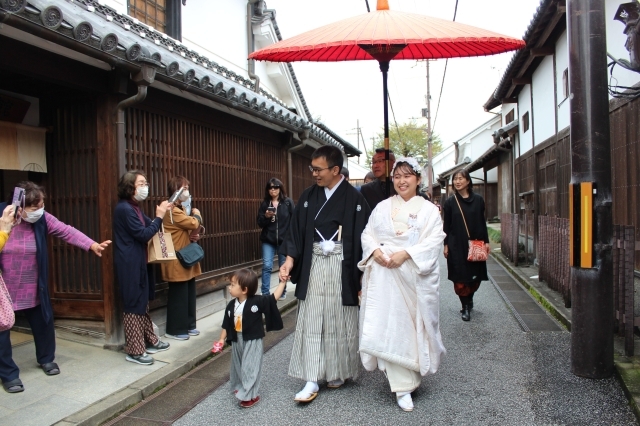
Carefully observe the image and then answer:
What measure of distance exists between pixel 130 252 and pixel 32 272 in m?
0.95

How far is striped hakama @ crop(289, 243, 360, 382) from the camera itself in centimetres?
475

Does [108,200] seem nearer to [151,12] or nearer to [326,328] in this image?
[326,328]

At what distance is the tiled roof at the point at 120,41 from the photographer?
4.12 meters

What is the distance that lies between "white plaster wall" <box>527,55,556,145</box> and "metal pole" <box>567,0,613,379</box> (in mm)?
7429

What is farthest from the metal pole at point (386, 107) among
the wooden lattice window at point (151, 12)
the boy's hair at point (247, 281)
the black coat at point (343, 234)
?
the wooden lattice window at point (151, 12)

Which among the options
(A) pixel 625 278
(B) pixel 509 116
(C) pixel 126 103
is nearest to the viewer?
(A) pixel 625 278

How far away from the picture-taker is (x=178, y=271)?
21.3 feet

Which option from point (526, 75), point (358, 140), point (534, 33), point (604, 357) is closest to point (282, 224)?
point (604, 357)

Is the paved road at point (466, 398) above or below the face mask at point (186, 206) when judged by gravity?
below

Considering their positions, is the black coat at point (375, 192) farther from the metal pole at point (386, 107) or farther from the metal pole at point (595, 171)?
the metal pole at point (595, 171)

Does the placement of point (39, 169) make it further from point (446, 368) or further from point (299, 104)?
point (299, 104)

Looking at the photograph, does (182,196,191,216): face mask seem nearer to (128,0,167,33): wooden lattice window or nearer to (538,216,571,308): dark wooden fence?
(128,0,167,33): wooden lattice window

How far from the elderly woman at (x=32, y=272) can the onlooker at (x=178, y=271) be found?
1444 millimetres

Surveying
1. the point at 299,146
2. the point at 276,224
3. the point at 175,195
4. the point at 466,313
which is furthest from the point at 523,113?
the point at 175,195
